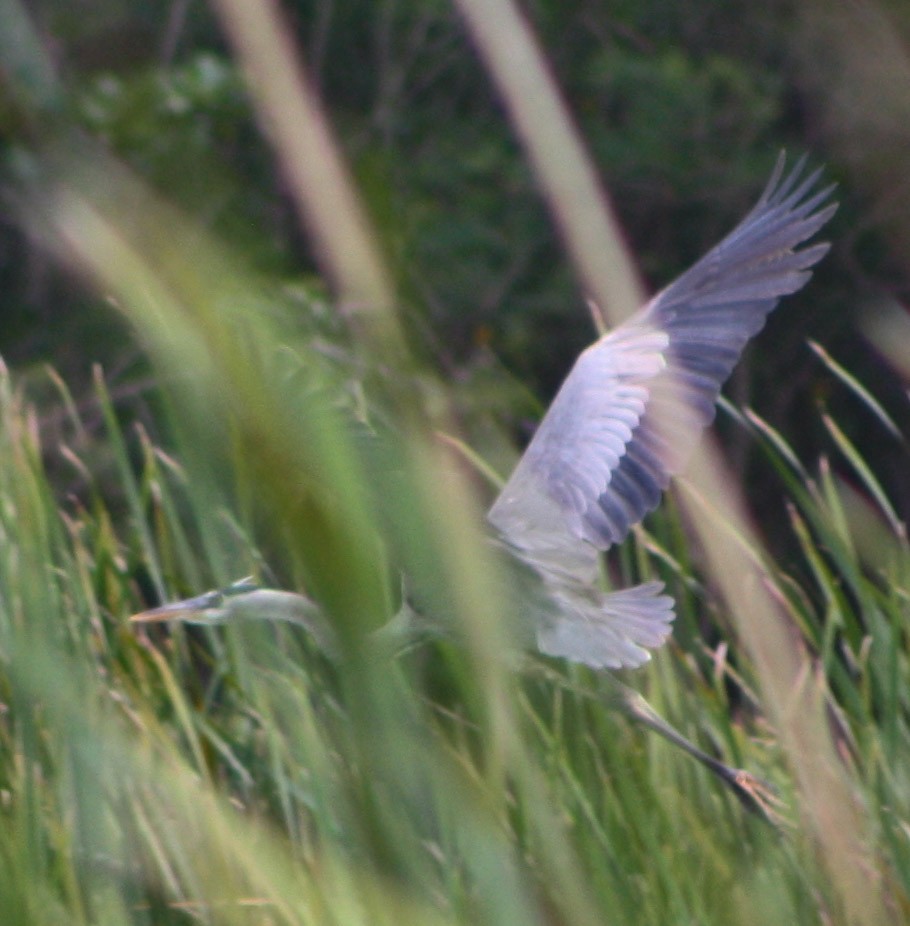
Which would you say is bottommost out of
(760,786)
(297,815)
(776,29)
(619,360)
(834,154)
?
(760,786)

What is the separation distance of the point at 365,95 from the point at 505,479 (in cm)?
470

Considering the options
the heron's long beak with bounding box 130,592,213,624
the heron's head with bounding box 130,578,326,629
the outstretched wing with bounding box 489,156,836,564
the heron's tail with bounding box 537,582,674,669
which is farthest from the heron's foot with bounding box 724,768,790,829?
the heron's long beak with bounding box 130,592,213,624

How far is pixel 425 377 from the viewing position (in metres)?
0.70

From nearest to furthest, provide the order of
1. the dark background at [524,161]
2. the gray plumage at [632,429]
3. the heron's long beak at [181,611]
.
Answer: the heron's long beak at [181,611] → the gray plumage at [632,429] → the dark background at [524,161]

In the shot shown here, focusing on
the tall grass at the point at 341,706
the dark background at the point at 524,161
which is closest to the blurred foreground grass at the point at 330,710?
the tall grass at the point at 341,706

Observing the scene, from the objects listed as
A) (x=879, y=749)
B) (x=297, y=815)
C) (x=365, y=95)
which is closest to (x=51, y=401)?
(x=365, y=95)

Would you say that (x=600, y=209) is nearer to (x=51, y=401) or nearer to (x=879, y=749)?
(x=879, y=749)

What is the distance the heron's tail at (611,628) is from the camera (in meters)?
2.03

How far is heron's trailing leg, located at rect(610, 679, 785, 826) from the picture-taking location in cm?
187

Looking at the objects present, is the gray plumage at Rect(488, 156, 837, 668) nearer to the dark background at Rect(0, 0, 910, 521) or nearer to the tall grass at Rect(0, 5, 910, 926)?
the tall grass at Rect(0, 5, 910, 926)

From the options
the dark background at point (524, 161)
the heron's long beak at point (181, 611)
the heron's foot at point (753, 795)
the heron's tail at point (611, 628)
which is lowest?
the heron's foot at point (753, 795)

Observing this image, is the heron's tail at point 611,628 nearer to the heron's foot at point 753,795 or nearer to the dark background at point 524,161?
the heron's foot at point 753,795

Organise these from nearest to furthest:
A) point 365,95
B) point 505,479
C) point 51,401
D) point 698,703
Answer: point 698,703, point 505,479, point 51,401, point 365,95

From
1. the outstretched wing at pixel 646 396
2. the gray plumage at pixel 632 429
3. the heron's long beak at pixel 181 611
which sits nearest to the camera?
the heron's long beak at pixel 181 611
